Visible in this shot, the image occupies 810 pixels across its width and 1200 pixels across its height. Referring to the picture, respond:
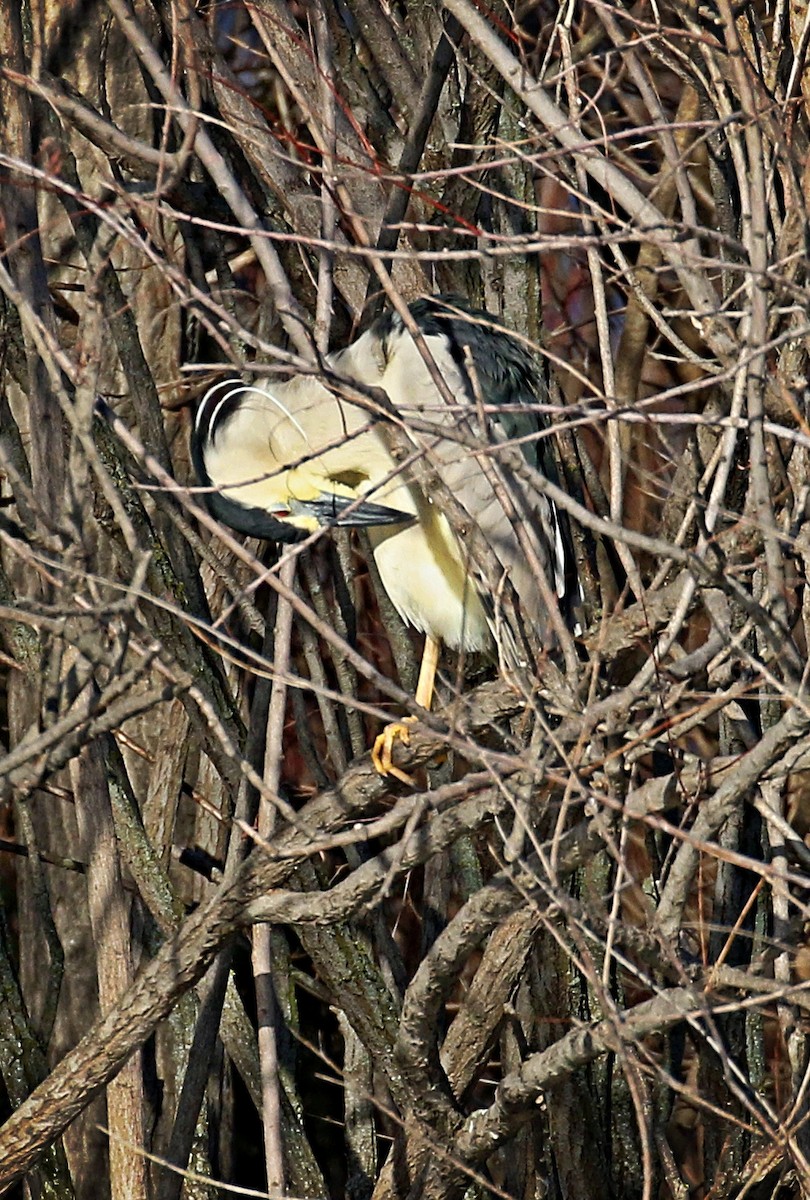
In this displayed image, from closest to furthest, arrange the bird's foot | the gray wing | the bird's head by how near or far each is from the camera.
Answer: the bird's foot
the bird's head
the gray wing

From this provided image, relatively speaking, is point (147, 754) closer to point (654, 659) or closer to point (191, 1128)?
point (191, 1128)

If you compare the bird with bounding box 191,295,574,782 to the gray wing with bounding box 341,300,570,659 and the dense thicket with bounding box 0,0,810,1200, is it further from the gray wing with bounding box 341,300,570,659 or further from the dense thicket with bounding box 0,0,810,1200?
the dense thicket with bounding box 0,0,810,1200

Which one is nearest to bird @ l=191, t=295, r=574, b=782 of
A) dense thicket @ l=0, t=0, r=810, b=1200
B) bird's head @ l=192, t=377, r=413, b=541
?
bird's head @ l=192, t=377, r=413, b=541

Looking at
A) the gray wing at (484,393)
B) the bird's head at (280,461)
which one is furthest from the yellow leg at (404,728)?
the bird's head at (280,461)

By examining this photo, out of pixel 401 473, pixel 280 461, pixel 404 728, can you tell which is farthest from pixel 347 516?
pixel 404 728

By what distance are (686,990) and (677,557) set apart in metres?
0.75

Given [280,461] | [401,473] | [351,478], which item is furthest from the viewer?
[351,478]

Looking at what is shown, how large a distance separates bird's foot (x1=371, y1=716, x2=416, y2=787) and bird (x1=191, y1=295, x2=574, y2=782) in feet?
0.04

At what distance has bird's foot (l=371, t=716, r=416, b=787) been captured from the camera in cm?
266

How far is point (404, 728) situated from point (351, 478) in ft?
2.29

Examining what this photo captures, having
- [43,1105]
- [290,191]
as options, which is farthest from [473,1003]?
[290,191]

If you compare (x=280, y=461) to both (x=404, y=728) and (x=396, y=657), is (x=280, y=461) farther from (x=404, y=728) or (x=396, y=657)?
(x=396, y=657)

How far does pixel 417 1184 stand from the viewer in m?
2.79

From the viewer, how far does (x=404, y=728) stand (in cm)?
316
